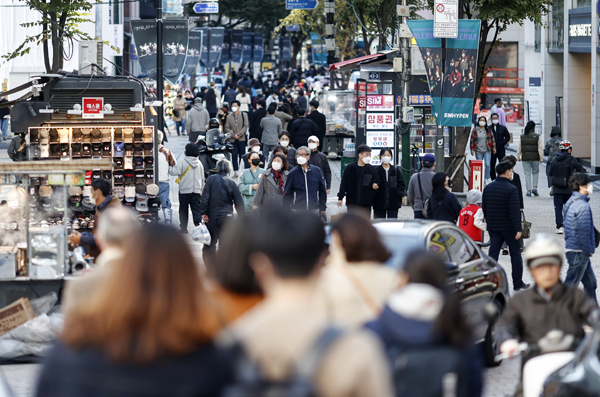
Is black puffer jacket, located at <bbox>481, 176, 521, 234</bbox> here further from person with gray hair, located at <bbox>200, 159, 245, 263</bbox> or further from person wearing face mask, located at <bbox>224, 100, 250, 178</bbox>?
person wearing face mask, located at <bbox>224, 100, 250, 178</bbox>

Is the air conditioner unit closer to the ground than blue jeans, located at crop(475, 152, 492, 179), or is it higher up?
higher up

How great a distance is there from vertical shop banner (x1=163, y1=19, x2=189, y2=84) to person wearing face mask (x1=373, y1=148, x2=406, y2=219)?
29.7 ft

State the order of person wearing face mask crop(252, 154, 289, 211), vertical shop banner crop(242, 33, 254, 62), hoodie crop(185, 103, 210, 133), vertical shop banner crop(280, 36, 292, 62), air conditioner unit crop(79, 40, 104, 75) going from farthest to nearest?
vertical shop banner crop(280, 36, 292, 62) < vertical shop banner crop(242, 33, 254, 62) < hoodie crop(185, 103, 210, 133) < air conditioner unit crop(79, 40, 104, 75) < person wearing face mask crop(252, 154, 289, 211)

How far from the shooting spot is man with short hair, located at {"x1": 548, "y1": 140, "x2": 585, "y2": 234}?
15.1 meters

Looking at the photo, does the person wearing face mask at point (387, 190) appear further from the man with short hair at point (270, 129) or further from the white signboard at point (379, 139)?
the man with short hair at point (270, 129)

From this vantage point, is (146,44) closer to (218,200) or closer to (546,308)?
(218,200)

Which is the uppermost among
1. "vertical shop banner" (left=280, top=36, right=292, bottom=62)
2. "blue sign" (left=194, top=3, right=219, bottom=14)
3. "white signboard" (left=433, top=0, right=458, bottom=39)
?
"vertical shop banner" (left=280, top=36, right=292, bottom=62)

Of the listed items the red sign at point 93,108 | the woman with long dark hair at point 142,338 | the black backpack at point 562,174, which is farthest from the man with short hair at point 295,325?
the black backpack at point 562,174

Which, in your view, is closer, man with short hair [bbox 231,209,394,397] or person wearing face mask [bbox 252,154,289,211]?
man with short hair [bbox 231,209,394,397]

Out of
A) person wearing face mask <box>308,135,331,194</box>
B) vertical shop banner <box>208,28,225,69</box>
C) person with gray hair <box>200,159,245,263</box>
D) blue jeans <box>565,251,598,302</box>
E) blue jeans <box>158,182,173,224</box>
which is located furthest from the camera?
vertical shop banner <box>208,28,225,69</box>

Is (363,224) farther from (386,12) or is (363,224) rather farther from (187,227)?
(386,12)

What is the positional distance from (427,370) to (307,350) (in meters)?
1.17

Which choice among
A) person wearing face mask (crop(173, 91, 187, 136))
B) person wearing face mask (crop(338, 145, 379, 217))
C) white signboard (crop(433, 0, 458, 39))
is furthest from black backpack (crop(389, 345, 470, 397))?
person wearing face mask (crop(173, 91, 187, 136))

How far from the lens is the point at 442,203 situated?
11.6 m
